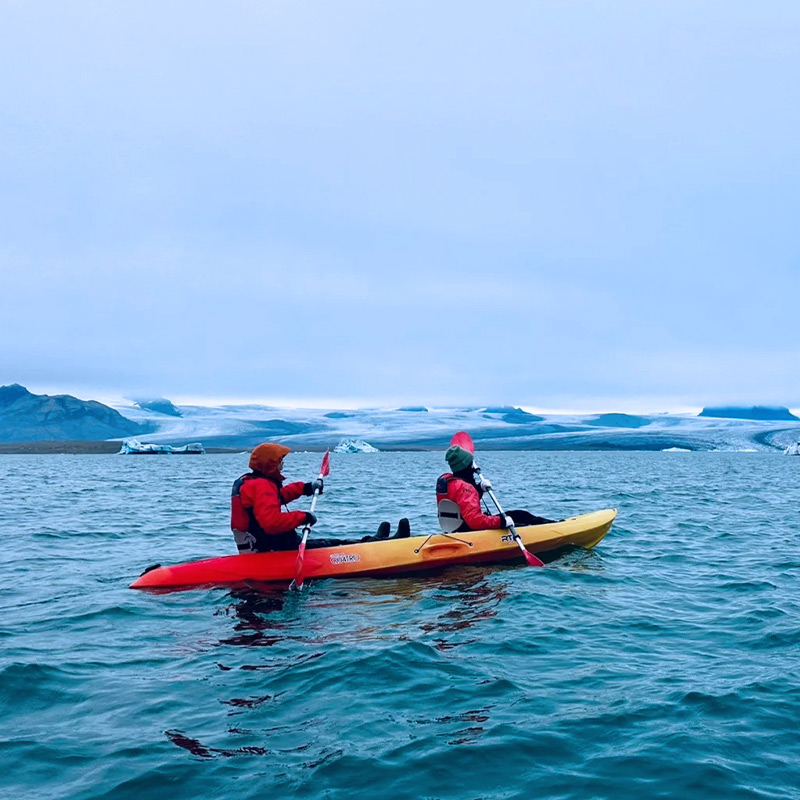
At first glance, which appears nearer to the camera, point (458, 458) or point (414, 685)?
point (414, 685)

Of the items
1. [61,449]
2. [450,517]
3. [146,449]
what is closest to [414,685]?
[450,517]

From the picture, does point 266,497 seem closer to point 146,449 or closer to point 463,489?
point 463,489

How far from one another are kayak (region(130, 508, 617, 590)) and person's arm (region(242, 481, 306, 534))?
567 mm

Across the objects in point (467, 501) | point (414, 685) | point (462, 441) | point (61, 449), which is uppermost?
point (462, 441)

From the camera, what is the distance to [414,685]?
609 cm

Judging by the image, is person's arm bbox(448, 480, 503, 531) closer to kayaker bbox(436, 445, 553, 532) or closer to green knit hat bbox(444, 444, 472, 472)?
kayaker bbox(436, 445, 553, 532)

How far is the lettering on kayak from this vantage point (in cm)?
1013

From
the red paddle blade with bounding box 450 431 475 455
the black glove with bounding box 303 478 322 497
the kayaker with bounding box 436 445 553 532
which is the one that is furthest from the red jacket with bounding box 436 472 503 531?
the black glove with bounding box 303 478 322 497

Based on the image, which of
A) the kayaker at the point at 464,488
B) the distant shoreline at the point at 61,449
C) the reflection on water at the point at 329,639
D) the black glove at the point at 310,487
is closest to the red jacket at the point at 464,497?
the kayaker at the point at 464,488

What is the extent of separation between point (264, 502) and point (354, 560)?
1593 mm

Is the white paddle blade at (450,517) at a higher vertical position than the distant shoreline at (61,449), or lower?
higher

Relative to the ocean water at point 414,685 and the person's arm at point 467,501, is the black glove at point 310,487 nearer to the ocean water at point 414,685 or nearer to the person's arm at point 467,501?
the ocean water at point 414,685

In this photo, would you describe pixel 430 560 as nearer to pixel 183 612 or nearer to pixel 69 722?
pixel 183 612

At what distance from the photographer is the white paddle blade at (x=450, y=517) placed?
36.3 ft
